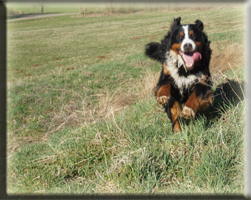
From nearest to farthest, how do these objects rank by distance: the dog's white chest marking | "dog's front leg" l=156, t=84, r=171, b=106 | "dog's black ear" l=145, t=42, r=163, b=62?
"dog's front leg" l=156, t=84, r=171, b=106
the dog's white chest marking
"dog's black ear" l=145, t=42, r=163, b=62

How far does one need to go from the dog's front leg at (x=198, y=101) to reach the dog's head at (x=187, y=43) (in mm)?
338

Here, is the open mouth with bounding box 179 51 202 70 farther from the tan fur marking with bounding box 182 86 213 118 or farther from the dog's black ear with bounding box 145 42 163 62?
the dog's black ear with bounding box 145 42 163 62

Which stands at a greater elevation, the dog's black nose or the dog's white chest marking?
the dog's black nose

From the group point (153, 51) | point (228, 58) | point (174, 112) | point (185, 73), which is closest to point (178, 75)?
point (185, 73)

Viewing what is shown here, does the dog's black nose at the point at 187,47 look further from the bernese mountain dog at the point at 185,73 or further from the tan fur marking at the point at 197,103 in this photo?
the tan fur marking at the point at 197,103

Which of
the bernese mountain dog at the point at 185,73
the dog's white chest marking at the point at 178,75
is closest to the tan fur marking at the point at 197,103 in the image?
the bernese mountain dog at the point at 185,73

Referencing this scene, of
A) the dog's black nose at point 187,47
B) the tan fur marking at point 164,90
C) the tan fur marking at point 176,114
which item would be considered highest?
Result: the dog's black nose at point 187,47

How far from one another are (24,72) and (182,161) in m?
11.4

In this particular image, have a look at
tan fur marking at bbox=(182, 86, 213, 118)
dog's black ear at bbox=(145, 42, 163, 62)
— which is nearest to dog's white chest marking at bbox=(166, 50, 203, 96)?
tan fur marking at bbox=(182, 86, 213, 118)

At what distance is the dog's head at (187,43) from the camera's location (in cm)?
314

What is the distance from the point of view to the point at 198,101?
10.0 feet

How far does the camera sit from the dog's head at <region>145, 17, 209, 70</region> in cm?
314

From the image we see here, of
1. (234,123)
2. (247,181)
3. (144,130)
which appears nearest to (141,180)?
(144,130)

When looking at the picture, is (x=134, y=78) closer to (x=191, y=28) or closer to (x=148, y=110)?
(x=148, y=110)
